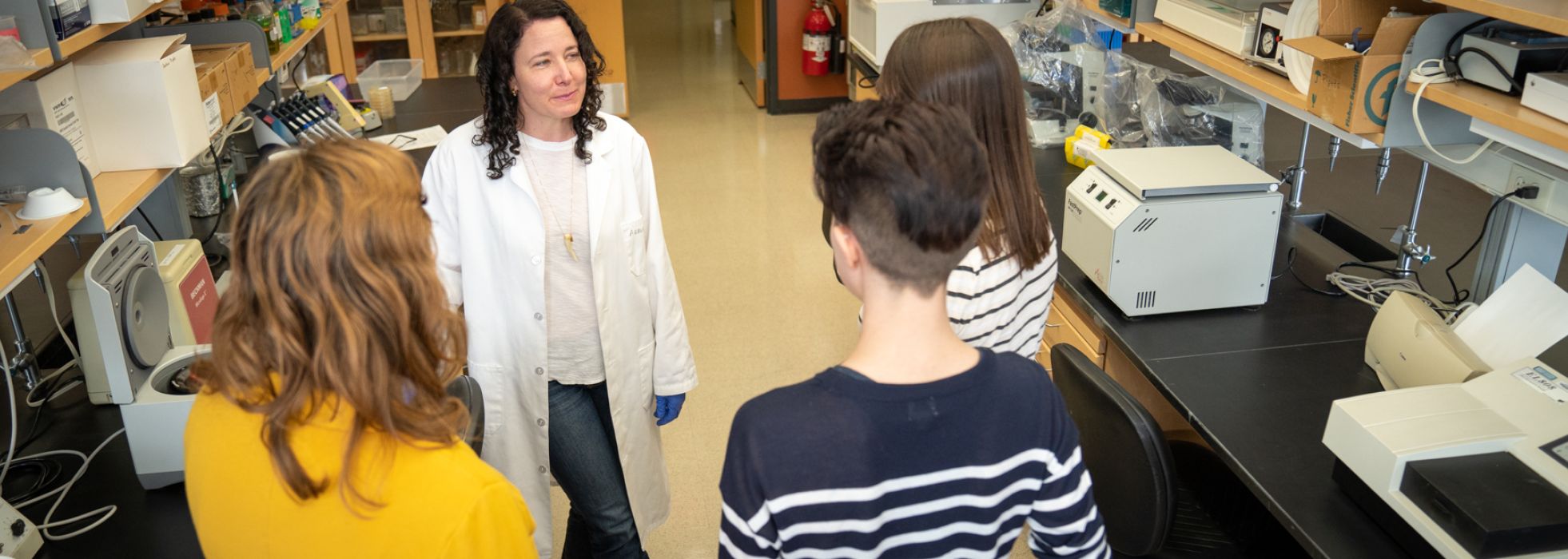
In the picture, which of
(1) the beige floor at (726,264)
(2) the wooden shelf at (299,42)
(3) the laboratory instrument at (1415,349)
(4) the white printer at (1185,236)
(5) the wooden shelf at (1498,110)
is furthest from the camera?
(2) the wooden shelf at (299,42)

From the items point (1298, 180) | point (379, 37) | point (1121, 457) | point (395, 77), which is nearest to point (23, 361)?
point (1121, 457)

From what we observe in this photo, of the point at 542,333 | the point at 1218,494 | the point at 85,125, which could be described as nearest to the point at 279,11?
the point at 85,125

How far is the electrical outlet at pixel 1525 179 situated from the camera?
1.86m

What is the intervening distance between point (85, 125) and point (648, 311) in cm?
118

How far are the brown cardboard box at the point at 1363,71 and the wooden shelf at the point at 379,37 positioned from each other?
4824mm

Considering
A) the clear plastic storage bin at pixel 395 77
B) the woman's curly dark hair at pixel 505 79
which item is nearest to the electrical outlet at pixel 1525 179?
the woman's curly dark hair at pixel 505 79

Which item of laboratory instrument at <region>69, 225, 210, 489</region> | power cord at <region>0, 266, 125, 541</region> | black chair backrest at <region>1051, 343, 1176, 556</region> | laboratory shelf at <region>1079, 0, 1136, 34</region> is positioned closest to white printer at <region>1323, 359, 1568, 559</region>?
black chair backrest at <region>1051, 343, 1176, 556</region>

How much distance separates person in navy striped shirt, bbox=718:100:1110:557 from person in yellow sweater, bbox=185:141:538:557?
31cm

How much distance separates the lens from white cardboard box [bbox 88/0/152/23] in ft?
6.59

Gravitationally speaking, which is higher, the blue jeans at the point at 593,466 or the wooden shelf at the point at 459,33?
the wooden shelf at the point at 459,33

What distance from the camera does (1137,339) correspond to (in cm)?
222

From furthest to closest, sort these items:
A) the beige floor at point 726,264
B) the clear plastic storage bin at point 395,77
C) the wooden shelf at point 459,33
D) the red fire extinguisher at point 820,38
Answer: the red fire extinguisher at point 820,38 → the wooden shelf at point 459,33 → the clear plastic storage bin at point 395,77 → the beige floor at point 726,264

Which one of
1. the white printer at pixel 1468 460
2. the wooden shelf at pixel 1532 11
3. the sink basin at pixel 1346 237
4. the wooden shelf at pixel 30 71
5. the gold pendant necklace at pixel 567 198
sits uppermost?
the wooden shelf at pixel 1532 11

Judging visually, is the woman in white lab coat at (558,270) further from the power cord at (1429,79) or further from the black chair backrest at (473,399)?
the power cord at (1429,79)
